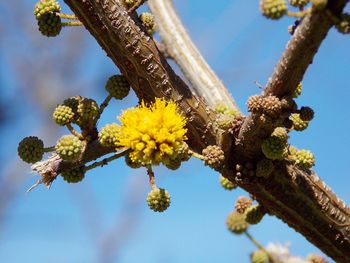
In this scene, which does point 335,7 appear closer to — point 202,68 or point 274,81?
point 274,81

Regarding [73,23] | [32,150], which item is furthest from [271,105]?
[32,150]

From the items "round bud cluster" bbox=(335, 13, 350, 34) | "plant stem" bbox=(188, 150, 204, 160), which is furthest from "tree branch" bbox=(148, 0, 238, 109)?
"round bud cluster" bbox=(335, 13, 350, 34)

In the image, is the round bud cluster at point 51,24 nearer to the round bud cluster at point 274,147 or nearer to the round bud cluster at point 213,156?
the round bud cluster at point 213,156

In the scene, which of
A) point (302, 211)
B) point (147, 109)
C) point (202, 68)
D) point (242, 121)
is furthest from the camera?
point (202, 68)

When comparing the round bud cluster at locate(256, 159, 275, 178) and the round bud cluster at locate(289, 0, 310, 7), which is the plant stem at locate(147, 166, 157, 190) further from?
the round bud cluster at locate(289, 0, 310, 7)

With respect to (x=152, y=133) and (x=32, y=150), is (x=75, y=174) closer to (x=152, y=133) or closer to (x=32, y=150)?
(x=32, y=150)

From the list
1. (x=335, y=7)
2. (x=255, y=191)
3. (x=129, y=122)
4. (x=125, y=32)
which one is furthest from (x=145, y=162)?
(x=335, y=7)
